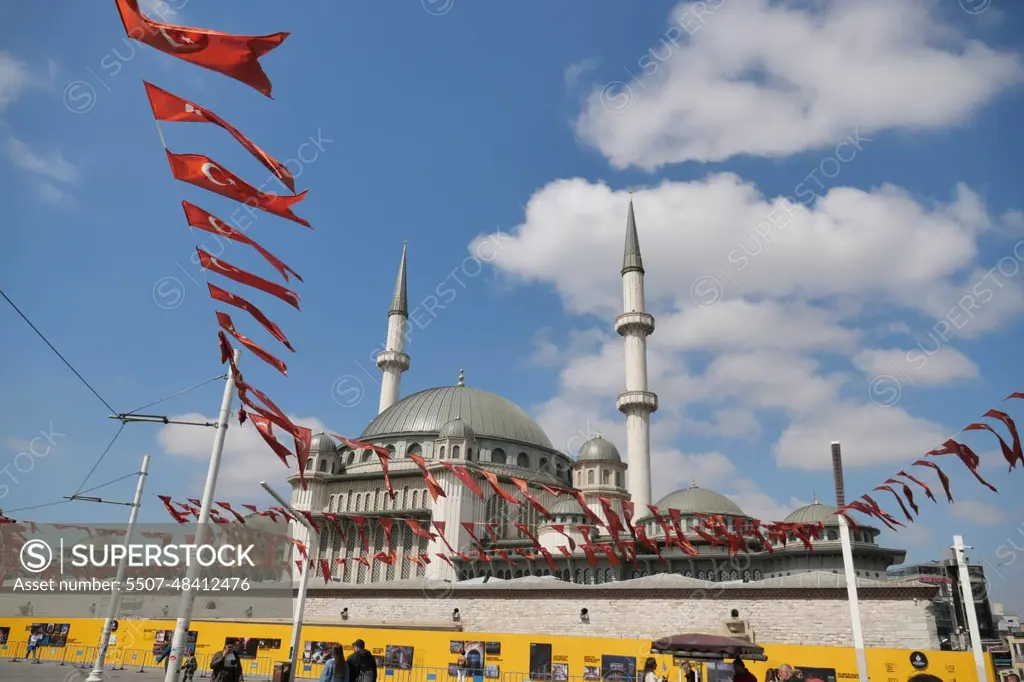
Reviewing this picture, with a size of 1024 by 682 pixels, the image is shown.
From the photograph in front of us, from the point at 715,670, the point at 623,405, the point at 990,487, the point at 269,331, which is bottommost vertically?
the point at 715,670

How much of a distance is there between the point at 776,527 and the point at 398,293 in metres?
55.2

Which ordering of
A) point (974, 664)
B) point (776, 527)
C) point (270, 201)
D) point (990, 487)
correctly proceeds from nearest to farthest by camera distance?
point (270, 201), point (990, 487), point (974, 664), point (776, 527)

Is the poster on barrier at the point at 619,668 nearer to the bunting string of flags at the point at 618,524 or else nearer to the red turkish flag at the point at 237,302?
the bunting string of flags at the point at 618,524

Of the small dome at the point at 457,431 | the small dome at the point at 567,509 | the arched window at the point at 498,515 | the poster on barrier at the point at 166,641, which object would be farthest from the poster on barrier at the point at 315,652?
the small dome at the point at 457,431

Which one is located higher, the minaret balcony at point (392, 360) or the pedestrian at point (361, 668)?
the minaret balcony at point (392, 360)

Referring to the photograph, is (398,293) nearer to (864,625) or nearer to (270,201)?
(864,625)

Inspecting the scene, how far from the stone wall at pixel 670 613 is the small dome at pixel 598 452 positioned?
2418 centimetres

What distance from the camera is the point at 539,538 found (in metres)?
52.2

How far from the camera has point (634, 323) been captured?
55312 mm

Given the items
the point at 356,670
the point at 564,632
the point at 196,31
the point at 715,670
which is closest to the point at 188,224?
the point at 196,31

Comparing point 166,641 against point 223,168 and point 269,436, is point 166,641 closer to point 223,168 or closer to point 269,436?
point 269,436

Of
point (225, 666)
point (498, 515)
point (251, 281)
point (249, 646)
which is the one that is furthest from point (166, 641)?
point (498, 515)

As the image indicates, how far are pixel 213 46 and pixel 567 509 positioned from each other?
47.7 m

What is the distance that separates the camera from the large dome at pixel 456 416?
212ft
